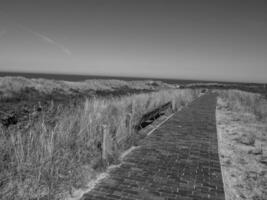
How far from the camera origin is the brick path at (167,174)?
3.56 metres

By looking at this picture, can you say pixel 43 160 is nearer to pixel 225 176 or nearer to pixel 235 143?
pixel 225 176

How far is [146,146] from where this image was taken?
6.11 meters

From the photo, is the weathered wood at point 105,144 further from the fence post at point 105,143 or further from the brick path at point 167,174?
the brick path at point 167,174

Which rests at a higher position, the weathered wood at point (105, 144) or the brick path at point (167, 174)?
the weathered wood at point (105, 144)

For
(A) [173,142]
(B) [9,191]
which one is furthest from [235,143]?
(B) [9,191]

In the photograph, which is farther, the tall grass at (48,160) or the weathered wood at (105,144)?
the weathered wood at (105,144)

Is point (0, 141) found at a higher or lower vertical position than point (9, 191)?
higher

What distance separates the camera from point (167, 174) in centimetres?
431

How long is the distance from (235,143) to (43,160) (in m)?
6.16

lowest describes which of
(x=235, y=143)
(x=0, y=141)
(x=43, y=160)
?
(x=235, y=143)

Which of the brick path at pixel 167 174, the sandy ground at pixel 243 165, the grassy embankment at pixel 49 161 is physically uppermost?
the grassy embankment at pixel 49 161

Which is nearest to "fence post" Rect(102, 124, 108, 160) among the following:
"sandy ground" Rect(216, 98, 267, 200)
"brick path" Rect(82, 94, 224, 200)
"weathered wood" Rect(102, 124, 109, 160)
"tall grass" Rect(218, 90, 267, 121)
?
"weathered wood" Rect(102, 124, 109, 160)

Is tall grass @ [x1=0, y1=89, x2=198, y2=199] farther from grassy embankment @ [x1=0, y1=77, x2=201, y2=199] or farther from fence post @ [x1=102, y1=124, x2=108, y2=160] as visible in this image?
fence post @ [x1=102, y1=124, x2=108, y2=160]

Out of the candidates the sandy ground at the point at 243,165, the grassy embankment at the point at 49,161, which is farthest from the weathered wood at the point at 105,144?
the sandy ground at the point at 243,165
